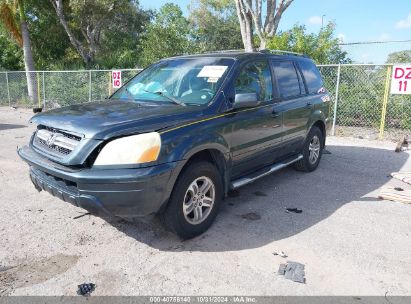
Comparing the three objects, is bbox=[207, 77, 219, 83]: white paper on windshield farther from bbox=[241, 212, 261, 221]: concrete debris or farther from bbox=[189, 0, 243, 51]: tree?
bbox=[189, 0, 243, 51]: tree

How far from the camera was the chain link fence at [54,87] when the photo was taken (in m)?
14.8

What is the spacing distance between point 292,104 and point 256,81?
95 centimetres

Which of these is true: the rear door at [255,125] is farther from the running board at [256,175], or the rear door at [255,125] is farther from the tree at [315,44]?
the tree at [315,44]

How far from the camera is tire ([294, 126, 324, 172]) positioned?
20.1 feet

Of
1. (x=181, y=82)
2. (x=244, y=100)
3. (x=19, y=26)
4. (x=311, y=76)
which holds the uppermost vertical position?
(x=19, y=26)

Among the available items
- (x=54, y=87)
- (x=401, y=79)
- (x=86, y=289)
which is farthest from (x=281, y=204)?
(x=54, y=87)

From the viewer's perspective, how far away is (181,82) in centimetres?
440

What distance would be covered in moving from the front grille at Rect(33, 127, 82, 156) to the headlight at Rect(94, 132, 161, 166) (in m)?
0.32

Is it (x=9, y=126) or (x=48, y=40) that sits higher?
(x=48, y=40)

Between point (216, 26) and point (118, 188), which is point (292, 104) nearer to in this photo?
point (118, 188)

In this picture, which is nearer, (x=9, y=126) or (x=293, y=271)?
(x=293, y=271)

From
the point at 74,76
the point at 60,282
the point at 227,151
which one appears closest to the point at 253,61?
the point at 227,151

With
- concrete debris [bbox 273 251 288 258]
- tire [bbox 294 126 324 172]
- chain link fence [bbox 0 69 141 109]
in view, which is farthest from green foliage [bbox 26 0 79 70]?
concrete debris [bbox 273 251 288 258]

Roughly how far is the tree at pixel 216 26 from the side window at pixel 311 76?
2297 cm
